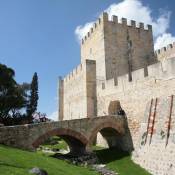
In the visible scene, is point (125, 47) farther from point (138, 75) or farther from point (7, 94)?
point (7, 94)

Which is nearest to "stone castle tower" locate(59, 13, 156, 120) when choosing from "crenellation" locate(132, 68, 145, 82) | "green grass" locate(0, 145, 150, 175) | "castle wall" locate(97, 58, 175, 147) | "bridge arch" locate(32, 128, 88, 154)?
"castle wall" locate(97, 58, 175, 147)

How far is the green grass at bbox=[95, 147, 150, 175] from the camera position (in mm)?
17656

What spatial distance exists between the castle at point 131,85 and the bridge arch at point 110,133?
37.8 inches

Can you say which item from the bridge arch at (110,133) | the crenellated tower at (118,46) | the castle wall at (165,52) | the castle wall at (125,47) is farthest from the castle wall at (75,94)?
the castle wall at (165,52)

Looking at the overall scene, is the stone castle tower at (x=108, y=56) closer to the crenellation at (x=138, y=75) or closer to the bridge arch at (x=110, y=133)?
the bridge arch at (x=110, y=133)

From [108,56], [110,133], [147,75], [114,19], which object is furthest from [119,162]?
[114,19]

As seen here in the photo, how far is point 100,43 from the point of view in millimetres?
28578

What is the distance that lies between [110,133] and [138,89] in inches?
185

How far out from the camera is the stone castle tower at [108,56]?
92.0 ft

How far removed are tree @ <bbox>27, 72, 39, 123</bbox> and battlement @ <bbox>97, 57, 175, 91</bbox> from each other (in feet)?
47.2

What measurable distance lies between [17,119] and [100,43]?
46.4ft

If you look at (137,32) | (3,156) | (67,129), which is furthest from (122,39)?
(3,156)

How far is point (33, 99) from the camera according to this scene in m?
39.4

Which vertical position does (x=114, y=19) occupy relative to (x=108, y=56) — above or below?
above
